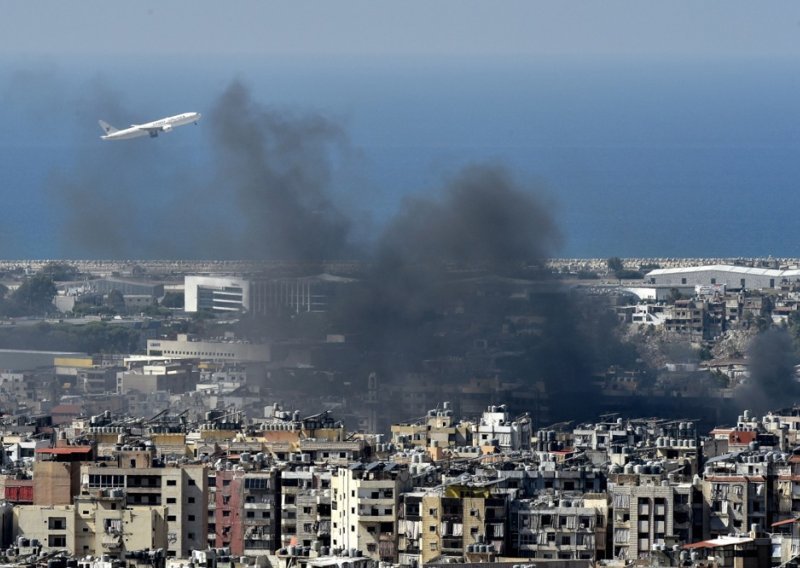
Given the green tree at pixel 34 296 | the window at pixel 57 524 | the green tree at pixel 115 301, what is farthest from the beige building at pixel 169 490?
the green tree at pixel 115 301

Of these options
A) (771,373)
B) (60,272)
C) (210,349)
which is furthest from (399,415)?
(60,272)

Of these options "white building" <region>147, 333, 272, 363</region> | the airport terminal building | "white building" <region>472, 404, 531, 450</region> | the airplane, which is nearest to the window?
"white building" <region>472, 404, 531, 450</region>

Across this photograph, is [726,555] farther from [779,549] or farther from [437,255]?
[437,255]

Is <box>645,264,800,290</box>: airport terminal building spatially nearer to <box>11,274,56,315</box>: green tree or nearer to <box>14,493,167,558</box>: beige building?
<box>11,274,56,315</box>: green tree

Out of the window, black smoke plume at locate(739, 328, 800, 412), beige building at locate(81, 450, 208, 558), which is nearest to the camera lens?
the window

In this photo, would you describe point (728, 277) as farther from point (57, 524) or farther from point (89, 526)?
point (89, 526)

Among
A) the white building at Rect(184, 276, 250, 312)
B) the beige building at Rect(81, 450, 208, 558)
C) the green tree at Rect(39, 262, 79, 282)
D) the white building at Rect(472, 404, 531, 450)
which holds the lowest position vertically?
the beige building at Rect(81, 450, 208, 558)

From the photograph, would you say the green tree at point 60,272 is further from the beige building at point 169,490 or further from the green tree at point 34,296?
the beige building at point 169,490

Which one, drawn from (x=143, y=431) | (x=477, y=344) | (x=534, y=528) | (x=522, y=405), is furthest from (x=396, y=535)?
(x=477, y=344)
